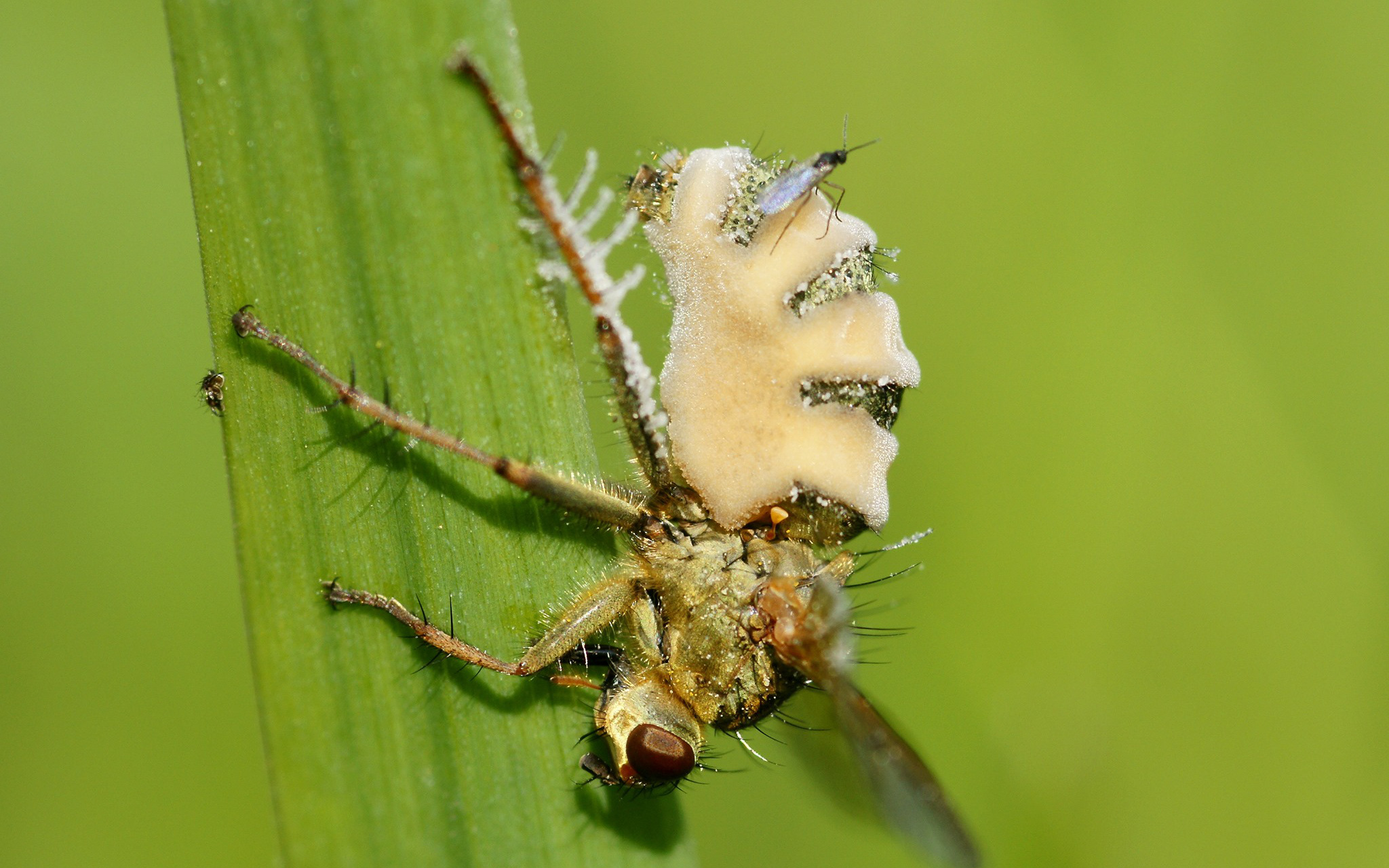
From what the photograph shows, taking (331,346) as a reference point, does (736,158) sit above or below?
above

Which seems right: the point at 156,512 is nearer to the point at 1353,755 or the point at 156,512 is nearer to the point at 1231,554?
the point at 1231,554

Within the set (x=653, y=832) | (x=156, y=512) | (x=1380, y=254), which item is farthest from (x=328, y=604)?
(x=1380, y=254)

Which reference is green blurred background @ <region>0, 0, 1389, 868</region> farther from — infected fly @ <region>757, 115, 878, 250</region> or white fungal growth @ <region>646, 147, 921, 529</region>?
infected fly @ <region>757, 115, 878, 250</region>

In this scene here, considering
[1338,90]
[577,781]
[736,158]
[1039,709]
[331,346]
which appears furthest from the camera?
[1338,90]

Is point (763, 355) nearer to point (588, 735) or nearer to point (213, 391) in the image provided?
point (588, 735)

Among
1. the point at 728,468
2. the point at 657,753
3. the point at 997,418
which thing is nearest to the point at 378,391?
the point at 728,468

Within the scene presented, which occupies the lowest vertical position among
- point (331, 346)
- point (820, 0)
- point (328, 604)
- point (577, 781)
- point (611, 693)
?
point (577, 781)
